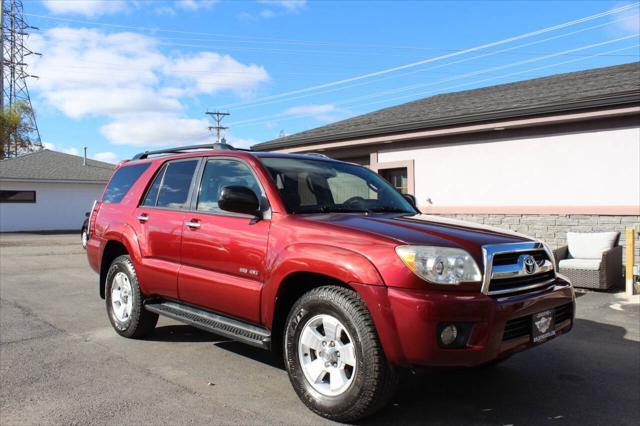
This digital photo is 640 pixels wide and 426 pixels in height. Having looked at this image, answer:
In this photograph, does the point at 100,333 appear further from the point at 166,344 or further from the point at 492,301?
the point at 492,301

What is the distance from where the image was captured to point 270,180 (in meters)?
4.20

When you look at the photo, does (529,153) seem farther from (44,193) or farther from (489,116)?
(44,193)

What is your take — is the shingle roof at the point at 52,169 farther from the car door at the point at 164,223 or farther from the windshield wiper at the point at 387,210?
the windshield wiper at the point at 387,210

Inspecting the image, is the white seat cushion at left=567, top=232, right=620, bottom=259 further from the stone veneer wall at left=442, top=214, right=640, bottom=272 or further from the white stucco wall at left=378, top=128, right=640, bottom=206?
the white stucco wall at left=378, top=128, right=640, bottom=206

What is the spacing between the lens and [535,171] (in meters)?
10.4

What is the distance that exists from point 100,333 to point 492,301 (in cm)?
441

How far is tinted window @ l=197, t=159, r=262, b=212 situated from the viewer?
4.44 m

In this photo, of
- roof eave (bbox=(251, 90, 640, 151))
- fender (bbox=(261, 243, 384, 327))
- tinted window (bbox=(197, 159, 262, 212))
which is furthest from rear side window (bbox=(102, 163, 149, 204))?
roof eave (bbox=(251, 90, 640, 151))

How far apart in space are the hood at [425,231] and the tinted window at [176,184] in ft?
5.34

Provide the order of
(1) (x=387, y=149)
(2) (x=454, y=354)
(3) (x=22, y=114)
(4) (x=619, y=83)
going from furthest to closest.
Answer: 1. (3) (x=22, y=114)
2. (1) (x=387, y=149)
3. (4) (x=619, y=83)
4. (2) (x=454, y=354)

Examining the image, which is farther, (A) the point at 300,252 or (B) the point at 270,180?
(B) the point at 270,180

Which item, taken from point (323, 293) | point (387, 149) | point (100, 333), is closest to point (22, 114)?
point (387, 149)

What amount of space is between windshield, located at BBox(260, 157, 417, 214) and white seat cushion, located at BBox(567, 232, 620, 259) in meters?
5.63

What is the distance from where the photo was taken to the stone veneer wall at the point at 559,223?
30.4ft
